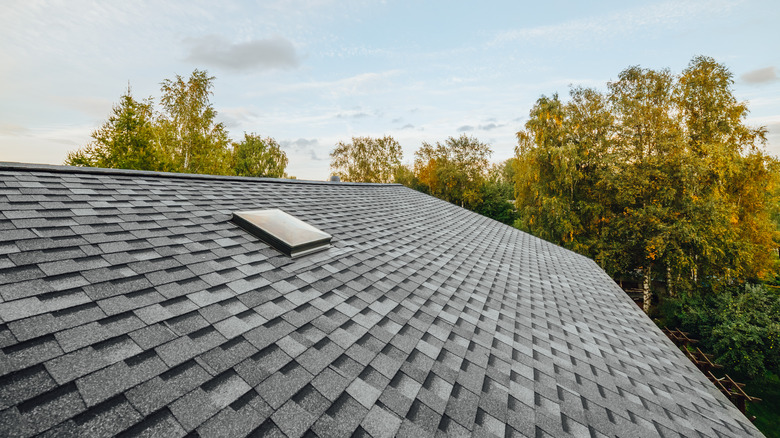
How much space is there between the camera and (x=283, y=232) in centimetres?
335

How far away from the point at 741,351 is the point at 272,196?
17.1m

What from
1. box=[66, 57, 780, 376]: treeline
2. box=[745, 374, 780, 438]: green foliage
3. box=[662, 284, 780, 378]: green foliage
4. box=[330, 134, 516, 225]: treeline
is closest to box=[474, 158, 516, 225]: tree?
box=[330, 134, 516, 225]: treeline

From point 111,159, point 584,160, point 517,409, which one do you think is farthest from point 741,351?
point 111,159

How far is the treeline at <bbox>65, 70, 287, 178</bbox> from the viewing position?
14.2 meters

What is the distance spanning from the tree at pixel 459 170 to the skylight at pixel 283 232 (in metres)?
29.1

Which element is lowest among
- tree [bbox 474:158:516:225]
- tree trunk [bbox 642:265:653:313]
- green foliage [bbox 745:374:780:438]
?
green foliage [bbox 745:374:780:438]

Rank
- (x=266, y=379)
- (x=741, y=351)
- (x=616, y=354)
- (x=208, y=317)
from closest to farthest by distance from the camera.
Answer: (x=266, y=379)
(x=208, y=317)
(x=616, y=354)
(x=741, y=351)

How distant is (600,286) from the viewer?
6.67m

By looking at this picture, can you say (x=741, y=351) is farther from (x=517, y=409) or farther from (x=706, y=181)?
(x=517, y=409)

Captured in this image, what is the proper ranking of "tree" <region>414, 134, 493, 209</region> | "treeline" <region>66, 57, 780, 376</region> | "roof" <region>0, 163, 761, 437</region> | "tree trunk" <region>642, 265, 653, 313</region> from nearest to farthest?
"roof" <region>0, 163, 761, 437</region> → "treeline" <region>66, 57, 780, 376</region> → "tree trunk" <region>642, 265, 653, 313</region> → "tree" <region>414, 134, 493, 209</region>

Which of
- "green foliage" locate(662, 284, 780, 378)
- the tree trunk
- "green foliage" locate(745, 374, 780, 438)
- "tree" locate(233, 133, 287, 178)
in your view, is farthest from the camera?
"tree" locate(233, 133, 287, 178)

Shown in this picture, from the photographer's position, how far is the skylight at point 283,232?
315 cm

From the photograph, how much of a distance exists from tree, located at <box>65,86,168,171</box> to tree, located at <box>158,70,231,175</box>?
229 centimetres

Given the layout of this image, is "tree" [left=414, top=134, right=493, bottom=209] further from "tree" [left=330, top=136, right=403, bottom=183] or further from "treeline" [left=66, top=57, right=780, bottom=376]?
"treeline" [left=66, top=57, right=780, bottom=376]
